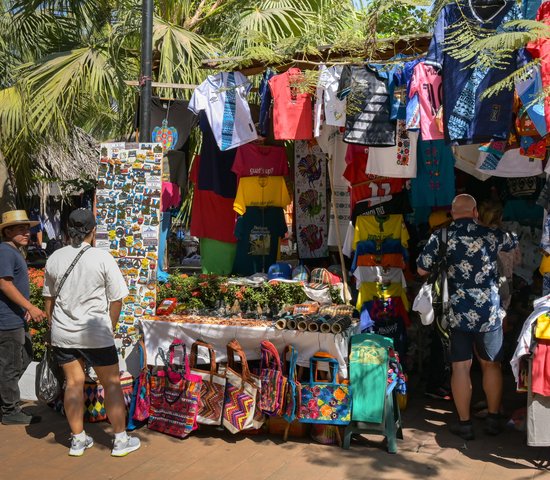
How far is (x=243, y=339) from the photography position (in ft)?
18.3

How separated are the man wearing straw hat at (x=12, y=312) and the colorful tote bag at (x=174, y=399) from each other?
1.10m

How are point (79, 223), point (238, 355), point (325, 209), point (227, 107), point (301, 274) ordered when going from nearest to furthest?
point (79, 223) < point (238, 355) < point (227, 107) < point (301, 274) < point (325, 209)

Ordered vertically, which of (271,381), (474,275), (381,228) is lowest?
(271,381)

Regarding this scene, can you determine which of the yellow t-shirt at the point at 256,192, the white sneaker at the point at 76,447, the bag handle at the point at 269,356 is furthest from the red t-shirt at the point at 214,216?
the white sneaker at the point at 76,447

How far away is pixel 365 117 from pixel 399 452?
107 inches

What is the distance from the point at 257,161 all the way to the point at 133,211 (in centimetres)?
173

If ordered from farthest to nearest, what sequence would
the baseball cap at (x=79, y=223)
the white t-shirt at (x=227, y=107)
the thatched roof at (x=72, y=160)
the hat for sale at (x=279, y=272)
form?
1. the thatched roof at (x=72, y=160)
2. the hat for sale at (x=279, y=272)
3. the white t-shirt at (x=227, y=107)
4. the baseball cap at (x=79, y=223)

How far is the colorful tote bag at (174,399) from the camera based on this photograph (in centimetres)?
540

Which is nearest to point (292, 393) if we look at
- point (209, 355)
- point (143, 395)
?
point (209, 355)

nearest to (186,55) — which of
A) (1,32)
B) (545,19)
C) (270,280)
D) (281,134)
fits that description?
(281,134)

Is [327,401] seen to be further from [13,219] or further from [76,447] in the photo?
[13,219]

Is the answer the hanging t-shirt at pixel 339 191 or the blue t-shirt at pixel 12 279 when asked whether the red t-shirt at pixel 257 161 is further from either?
the blue t-shirt at pixel 12 279

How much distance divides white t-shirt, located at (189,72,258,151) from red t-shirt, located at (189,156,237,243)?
4.20 feet

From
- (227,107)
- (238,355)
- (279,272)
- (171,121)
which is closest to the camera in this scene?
(238,355)
